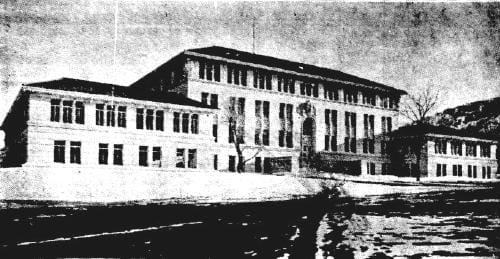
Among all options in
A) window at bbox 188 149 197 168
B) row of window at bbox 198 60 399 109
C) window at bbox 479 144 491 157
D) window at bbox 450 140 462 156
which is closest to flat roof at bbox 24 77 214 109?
window at bbox 188 149 197 168

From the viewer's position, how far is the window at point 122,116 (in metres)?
6.90

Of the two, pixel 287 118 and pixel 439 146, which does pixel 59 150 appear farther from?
pixel 439 146

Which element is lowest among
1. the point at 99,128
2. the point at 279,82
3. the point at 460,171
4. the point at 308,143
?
the point at 460,171

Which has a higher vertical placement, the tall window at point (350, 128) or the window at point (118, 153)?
the tall window at point (350, 128)

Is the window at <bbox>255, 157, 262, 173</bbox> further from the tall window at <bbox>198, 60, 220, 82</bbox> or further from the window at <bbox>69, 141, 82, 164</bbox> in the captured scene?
the window at <bbox>69, 141, 82, 164</bbox>

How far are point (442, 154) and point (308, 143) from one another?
2.45m

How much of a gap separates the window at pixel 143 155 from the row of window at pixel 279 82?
170 cm

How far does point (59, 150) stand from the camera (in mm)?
6344

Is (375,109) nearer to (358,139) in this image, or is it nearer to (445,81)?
(358,139)

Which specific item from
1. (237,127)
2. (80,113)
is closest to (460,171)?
(237,127)

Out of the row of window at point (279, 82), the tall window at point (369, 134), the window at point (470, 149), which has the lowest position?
the window at point (470, 149)

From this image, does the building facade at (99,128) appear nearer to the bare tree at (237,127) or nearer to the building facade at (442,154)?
the bare tree at (237,127)

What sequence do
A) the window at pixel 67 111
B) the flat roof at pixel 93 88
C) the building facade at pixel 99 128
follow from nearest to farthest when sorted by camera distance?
the flat roof at pixel 93 88, the building facade at pixel 99 128, the window at pixel 67 111

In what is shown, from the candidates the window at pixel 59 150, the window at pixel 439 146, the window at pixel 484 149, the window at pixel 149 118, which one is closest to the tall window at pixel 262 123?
the window at pixel 149 118
